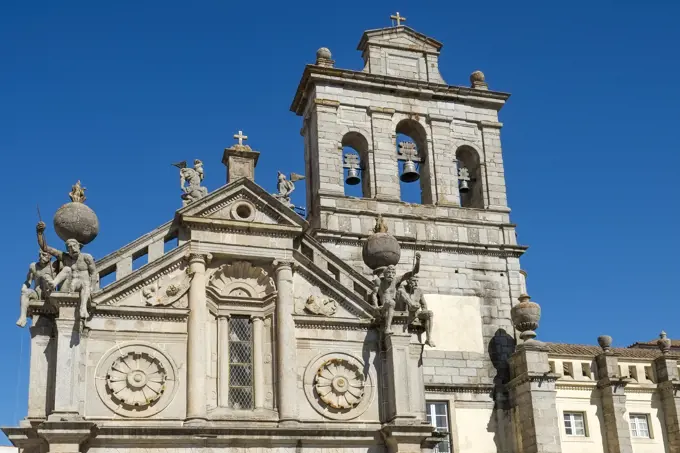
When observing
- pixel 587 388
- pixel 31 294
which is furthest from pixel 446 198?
pixel 31 294

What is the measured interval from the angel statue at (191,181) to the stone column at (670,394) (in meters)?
15.4

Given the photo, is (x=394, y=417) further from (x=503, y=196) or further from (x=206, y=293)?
(x=503, y=196)

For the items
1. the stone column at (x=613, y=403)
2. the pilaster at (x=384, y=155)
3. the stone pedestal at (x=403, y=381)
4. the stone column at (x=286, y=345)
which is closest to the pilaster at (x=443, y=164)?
the pilaster at (x=384, y=155)

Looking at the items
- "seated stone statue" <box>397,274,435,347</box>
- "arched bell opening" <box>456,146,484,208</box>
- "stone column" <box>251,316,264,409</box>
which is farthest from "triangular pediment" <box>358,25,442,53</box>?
"stone column" <box>251,316,264,409</box>

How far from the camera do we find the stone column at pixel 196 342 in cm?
2144

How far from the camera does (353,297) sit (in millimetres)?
23672

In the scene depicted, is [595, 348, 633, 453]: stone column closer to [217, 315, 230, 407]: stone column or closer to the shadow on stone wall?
the shadow on stone wall

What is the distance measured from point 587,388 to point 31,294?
16297 mm

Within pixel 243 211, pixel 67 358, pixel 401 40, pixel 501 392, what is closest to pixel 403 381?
pixel 243 211

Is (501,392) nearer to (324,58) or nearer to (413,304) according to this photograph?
(413,304)

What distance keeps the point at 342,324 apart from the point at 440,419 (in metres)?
5.69

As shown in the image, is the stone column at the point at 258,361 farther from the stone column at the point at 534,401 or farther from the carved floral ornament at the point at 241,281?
the stone column at the point at 534,401

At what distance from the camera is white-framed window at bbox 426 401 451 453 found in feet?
89.0

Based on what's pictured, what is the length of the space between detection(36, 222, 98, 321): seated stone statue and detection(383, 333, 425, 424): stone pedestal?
22.4 feet
